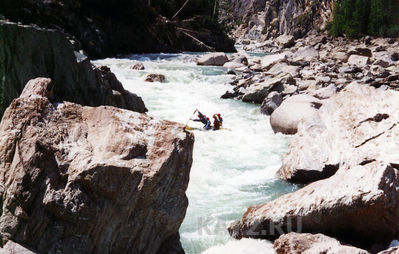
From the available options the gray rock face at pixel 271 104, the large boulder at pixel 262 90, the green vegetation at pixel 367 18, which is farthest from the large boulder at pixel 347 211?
the green vegetation at pixel 367 18

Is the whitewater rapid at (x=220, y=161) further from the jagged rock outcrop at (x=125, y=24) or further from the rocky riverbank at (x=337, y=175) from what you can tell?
the jagged rock outcrop at (x=125, y=24)

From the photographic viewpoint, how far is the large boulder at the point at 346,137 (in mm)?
6020

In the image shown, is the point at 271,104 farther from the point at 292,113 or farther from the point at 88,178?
the point at 88,178

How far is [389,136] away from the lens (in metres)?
5.99

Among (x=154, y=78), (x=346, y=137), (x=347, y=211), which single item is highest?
(x=347, y=211)

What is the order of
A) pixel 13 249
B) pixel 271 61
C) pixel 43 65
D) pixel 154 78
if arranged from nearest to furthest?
pixel 13 249
pixel 43 65
pixel 154 78
pixel 271 61

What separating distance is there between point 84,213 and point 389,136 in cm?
501

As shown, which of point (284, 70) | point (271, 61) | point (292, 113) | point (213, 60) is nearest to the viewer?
point (292, 113)

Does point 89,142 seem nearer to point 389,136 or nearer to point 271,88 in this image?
point 389,136

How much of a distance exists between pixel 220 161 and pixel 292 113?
2656 mm

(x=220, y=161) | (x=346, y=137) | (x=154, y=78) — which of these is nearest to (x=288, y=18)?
(x=154, y=78)

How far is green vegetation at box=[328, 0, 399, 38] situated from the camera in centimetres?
4441

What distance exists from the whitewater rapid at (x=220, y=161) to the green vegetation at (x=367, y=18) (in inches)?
1419

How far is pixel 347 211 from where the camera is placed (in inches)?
154
